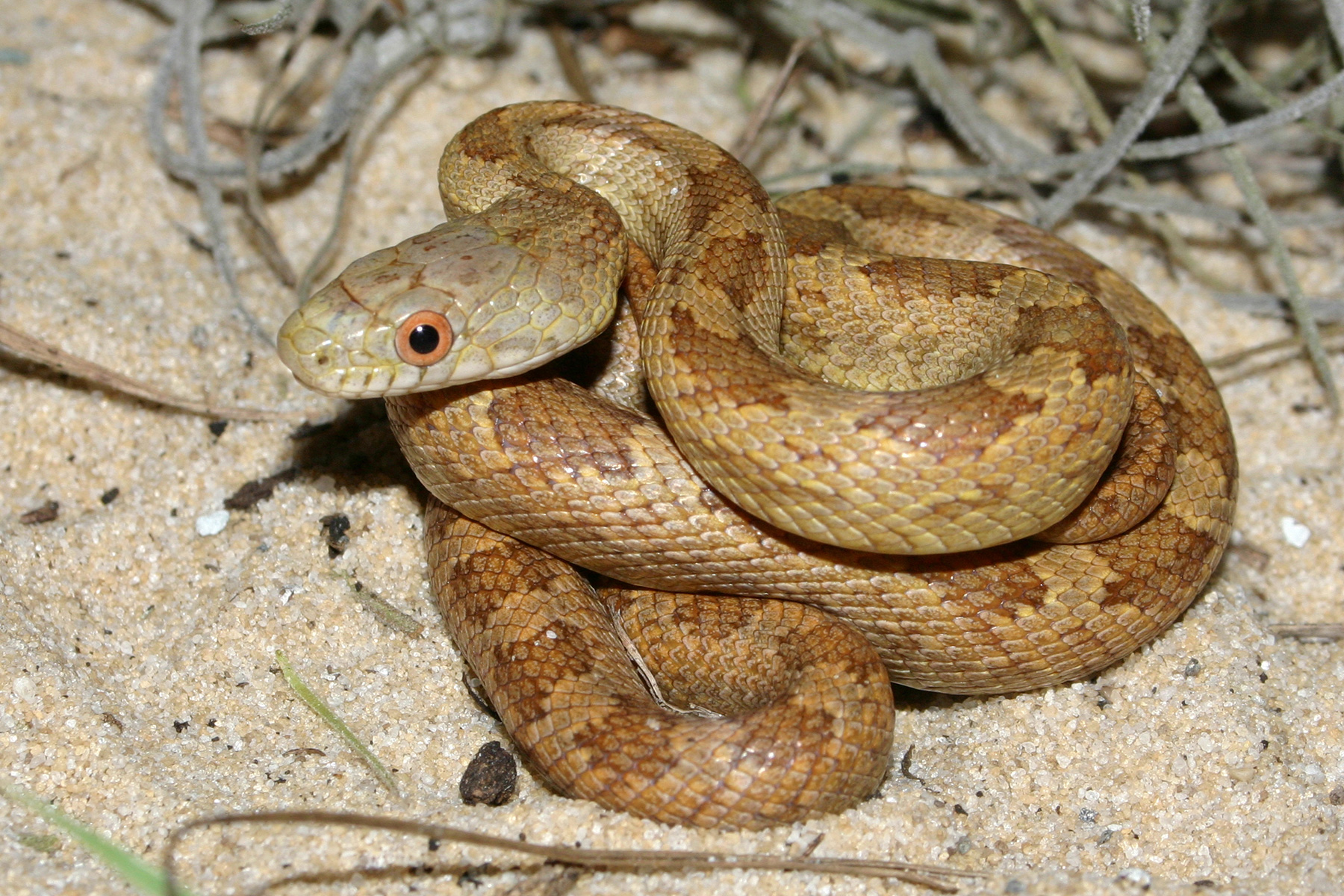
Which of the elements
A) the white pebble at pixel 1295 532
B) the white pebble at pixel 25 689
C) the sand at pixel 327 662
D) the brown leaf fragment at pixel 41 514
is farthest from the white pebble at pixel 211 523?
the white pebble at pixel 1295 532

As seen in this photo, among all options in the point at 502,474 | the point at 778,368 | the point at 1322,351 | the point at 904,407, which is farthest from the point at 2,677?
the point at 1322,351

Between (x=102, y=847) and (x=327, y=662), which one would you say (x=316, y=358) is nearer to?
(x=327, y=662)

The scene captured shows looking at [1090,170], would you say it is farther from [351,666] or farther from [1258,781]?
[351,666]

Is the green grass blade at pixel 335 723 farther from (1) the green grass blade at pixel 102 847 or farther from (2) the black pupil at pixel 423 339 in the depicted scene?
(2) the black pupil at pixel 423 339

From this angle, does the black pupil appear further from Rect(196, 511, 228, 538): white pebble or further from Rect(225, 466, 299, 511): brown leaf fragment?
Rect(196, 511, 228, 538): white pebble

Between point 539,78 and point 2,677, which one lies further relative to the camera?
point 539,78
